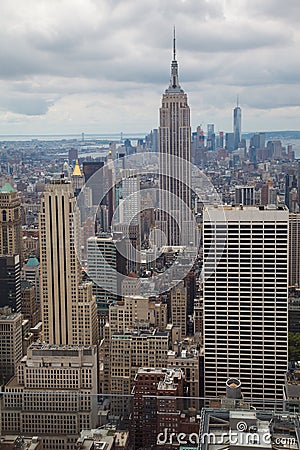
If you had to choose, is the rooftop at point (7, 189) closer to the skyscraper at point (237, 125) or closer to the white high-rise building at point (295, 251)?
the skyscraper at point (237, 125)

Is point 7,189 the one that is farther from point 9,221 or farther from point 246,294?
point 246,294

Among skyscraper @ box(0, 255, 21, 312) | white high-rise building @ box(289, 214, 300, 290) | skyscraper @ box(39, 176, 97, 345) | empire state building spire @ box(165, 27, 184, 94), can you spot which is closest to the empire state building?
empire state building spire @ box(165, 27, 184, 94)

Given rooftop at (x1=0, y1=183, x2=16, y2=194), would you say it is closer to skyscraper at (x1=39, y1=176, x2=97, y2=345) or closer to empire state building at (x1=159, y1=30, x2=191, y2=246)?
skyscraper at (x1=39, y1=176, x2=97, y2=345)

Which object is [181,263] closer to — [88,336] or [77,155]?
[88,336]

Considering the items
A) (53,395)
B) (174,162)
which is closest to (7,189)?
(174,162)

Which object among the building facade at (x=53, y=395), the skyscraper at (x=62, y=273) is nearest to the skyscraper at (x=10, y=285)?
the skyscraper at (x=62, y=273)

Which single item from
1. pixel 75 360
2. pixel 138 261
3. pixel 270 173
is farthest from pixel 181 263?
pixel 270 173
